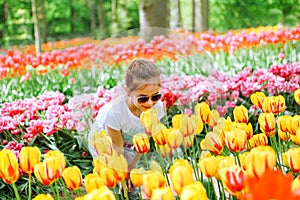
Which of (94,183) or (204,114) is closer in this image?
(94,183)

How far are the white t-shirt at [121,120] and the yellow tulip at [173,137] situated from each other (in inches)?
14.5

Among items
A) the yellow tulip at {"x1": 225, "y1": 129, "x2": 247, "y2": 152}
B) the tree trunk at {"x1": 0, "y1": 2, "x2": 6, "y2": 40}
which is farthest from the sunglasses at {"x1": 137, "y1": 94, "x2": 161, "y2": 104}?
the tree trunk at {"x1": 0, "y1": 2, "x2": 6, "y2": 40}

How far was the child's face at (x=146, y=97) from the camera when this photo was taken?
8.14 ft

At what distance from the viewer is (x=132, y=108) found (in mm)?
2607

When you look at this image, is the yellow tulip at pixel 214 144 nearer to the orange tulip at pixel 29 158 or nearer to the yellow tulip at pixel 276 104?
the yellow tulip at pixel 276 104

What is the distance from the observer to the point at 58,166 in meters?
1.86

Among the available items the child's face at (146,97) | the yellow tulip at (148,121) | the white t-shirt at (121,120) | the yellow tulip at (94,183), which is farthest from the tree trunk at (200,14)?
the yellow tulip at (94,183)

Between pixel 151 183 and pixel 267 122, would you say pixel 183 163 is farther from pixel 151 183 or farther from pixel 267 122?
pixel 267 122

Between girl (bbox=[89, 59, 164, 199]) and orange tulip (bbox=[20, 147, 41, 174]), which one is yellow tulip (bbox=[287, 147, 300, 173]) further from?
orange tulip (bbox=[20, 147, 41, 174])

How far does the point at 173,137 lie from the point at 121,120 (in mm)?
663

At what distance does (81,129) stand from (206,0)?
440 inches

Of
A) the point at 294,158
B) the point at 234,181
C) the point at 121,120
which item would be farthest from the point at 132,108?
the point at 234,181

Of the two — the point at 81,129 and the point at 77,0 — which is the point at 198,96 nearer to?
the point at 81,129

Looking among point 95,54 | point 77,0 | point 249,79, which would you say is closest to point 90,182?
point 95,54
